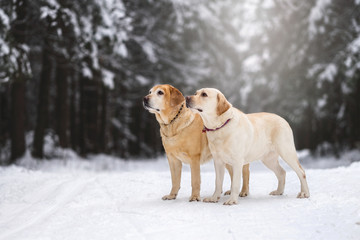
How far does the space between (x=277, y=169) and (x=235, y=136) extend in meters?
1.16

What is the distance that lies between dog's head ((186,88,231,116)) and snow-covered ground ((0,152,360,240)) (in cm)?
120

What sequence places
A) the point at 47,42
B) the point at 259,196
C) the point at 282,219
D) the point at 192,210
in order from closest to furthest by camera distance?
the point at 282,219, the point at 192,210, the point at 259,196, the point at 47,42

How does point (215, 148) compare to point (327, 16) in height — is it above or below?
below

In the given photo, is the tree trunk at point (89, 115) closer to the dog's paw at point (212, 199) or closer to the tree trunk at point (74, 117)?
the tree trunk at point (74, 117)

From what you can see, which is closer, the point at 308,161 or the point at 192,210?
the point at 192,210

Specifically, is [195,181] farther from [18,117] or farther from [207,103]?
[18,117]

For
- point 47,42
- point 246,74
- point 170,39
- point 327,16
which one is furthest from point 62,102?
point 327,16

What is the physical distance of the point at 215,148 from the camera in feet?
15.6

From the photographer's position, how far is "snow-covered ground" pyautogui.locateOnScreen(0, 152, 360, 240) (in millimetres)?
3682

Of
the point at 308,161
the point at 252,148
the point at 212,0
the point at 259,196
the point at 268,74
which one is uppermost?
the point at 212,0

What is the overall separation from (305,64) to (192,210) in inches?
431

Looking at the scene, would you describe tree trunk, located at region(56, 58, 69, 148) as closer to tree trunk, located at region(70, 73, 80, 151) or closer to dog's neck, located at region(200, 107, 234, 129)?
tree trunk, located at region(70, 73, 80, 151)

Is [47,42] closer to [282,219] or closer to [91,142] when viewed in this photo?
[91,142]

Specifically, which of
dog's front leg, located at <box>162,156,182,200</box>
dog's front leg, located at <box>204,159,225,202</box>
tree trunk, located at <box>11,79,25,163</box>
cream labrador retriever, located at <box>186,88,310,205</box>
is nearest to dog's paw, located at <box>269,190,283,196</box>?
cream labrador retriever, located at <box>186,88,310,205</box>
